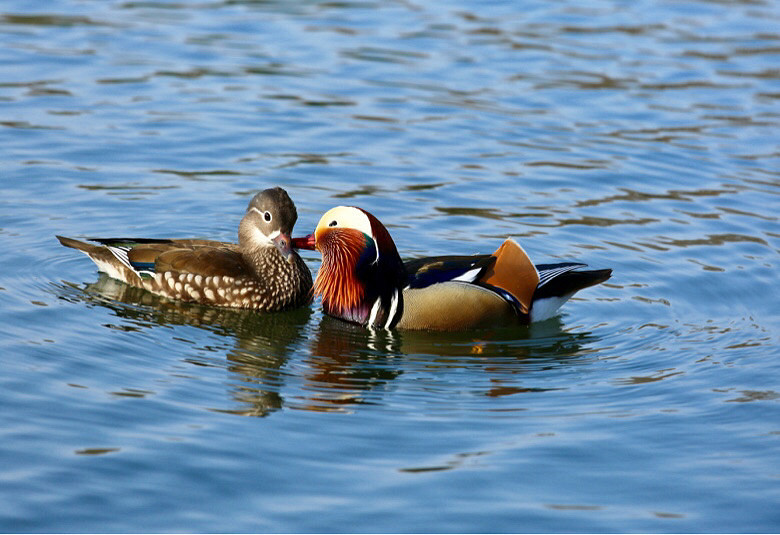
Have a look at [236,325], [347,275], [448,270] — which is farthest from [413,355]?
[236,325]

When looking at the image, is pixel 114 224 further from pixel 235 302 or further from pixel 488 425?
pixel 488 425

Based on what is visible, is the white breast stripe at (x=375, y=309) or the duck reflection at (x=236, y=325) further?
the white breast stripe at (x=375, y=309)

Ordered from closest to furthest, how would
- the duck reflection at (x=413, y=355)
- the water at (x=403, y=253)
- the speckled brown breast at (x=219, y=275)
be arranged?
the water at (x=403, y=253)
the duck reflection at (x=413, y=355)
the speckled brown breast at (x=219, y=275)

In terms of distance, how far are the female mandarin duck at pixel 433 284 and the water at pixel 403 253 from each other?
0.59ft

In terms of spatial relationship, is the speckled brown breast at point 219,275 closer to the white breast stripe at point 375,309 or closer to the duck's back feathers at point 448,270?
the white breast stripe at point 375,309

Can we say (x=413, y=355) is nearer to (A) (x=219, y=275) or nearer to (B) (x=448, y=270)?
(B) (x=448, y=270)

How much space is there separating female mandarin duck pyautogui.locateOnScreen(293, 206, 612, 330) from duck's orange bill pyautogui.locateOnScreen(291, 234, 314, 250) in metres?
0.28

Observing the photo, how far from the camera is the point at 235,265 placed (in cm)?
1024

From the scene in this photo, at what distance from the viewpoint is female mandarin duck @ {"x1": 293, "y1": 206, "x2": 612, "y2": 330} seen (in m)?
9.70

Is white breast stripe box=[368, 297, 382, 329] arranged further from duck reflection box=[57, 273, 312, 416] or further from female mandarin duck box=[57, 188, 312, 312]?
female mandarin duck box=[57, 188, 312, 312]

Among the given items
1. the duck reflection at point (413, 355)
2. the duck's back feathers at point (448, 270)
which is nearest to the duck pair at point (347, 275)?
the duck's back feathers at point (448, 270)

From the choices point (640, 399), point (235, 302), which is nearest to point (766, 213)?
point (640, 399)

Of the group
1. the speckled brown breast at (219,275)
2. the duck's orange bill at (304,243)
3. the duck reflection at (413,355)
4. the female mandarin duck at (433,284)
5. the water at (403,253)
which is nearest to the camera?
the water at (403,253)

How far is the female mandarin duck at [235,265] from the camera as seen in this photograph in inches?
401
